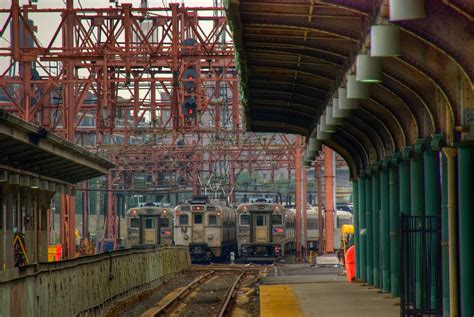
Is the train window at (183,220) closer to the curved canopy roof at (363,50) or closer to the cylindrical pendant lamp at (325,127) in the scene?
the curved canopy roof at (363,50)

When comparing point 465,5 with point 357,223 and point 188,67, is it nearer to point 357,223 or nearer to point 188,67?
point 357,223

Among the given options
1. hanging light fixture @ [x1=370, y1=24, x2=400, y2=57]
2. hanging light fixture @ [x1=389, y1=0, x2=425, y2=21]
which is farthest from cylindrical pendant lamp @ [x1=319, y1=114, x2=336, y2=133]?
hanging light fixture @ [x1=389, y1=0, x2=425, y2=21]

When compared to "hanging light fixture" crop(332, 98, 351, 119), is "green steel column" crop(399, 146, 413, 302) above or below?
below

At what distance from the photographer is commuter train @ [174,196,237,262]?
186 feet

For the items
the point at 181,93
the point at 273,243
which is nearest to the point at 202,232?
the point at 273,243

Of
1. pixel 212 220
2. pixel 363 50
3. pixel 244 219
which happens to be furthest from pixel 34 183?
pixel 244 219

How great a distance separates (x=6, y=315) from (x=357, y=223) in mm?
16493

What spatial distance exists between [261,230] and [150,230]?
501 centimetres

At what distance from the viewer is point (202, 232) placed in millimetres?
57094

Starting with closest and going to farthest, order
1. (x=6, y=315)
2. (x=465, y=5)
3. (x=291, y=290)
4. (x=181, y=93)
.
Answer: (x=465, y=5), (x=6, y=315), (x=291, y=290), (x=181, y=93)

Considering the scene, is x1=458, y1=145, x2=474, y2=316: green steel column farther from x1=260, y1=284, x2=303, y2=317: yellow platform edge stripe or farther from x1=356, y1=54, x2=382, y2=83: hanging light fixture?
x1=260, y1=284, x2=303, y2=317: yellow platform edge stripe

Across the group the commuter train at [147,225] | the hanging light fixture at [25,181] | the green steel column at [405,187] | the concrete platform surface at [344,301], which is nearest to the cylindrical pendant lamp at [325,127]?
the green steel column at [405,187]

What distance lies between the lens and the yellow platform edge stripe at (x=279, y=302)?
2028cm

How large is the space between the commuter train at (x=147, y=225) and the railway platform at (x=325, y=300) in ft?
92.4
